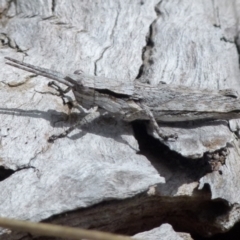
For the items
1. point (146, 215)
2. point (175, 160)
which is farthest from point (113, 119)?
point (146, 215)

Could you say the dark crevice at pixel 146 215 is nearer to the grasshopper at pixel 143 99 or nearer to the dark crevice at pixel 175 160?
the dark crevice at pixel 175 160

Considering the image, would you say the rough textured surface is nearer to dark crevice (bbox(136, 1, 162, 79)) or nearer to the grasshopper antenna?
the grasshopper antenna

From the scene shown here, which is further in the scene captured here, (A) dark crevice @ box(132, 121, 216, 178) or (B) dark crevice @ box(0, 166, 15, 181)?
(A) dark crevice @ box(132, 121, 216, 178)

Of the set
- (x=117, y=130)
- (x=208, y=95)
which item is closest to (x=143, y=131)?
(x=117, y=130)

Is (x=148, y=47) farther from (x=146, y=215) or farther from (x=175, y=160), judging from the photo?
(x=146, y=215)

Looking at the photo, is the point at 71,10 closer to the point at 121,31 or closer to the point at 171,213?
the point at 121,31

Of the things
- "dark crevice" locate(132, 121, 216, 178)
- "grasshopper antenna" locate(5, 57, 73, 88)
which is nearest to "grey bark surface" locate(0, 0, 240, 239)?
"dark crevice" locate(132, 121, 216, 178)

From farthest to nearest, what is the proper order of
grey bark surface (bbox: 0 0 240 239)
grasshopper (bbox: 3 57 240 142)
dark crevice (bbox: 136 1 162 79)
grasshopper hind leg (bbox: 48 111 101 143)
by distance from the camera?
dark crevice (bbox: 136 1 162 79), grasshopper (bbox: 3 57 240 142), grasshopper hind leg (bbox: 48 111 101 143), grey bark surface (bbox: 0 0 240 239)

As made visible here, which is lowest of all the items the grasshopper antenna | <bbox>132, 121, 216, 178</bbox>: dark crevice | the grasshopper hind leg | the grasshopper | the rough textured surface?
the rough textured surface
